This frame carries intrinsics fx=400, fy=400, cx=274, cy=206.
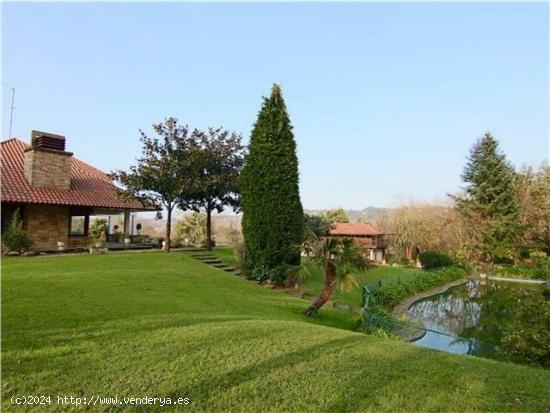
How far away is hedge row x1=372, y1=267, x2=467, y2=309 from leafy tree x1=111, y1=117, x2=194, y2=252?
9656 mm

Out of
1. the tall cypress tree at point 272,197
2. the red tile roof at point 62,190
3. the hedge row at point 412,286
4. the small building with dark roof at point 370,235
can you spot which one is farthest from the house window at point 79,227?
the small building with dark roof at point 370,235

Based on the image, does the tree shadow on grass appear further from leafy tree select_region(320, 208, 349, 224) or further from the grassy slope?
leafy tree select_region(320, 208, 349, 224)

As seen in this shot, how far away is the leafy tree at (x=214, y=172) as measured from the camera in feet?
61.6

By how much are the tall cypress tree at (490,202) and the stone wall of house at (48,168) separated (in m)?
27.6

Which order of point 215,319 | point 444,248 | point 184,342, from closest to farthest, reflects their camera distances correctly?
point 184,342, point 215,319, point 444,248

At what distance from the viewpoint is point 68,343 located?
5266 mm

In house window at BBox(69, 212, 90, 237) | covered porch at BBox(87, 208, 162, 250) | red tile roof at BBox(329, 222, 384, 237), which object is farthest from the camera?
red tile roof at BBox(329, 222, 384, 237)

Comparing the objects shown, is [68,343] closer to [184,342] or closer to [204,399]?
[184,342]

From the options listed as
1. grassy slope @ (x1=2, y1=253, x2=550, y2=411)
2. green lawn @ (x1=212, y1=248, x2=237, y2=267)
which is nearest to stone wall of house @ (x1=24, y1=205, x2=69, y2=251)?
green lawn @ (x1=212, y1=248, x2=237, y2=267)

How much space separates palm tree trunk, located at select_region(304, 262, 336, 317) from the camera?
10.6m

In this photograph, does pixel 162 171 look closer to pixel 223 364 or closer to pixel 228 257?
pixel 228 257

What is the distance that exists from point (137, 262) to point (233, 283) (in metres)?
3.91

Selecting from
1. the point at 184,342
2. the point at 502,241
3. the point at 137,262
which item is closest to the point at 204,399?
the point at 184,342

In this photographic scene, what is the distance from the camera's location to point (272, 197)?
15.8m
